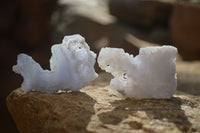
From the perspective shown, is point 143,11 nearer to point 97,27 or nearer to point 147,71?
point 97,27

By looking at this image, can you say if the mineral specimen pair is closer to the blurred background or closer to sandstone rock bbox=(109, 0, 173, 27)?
the blurred background

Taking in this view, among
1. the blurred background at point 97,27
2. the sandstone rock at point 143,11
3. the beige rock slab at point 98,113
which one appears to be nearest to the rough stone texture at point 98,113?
the beige rock slab at point 98,113

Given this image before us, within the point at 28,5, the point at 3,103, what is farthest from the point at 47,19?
the point at 3,103

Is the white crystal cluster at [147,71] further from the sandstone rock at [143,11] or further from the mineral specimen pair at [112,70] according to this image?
the sandstone rock at [143,11]

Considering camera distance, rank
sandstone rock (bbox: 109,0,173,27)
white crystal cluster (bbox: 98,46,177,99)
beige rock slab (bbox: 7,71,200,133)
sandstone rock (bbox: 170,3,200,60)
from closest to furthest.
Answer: beige rock slab (bbox: 7,71,200,133), white crystal cluster (bbox: 98,46,177,99), sandstone rock (bbox: 170,3,200,60), sandstone rock (bbox: 109,0,173,27)

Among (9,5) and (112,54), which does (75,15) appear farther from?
(112,54)

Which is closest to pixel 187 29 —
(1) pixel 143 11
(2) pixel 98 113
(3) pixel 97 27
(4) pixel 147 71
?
(1) pixel 143 11

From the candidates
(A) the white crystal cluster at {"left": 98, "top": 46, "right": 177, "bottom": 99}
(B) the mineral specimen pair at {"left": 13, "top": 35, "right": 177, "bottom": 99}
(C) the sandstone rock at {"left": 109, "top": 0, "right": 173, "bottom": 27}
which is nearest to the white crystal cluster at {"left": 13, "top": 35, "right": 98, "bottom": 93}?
(B) the mineral specimen pair at {"left": 13, "top": 35, "right": 177, "bottom": 99}
